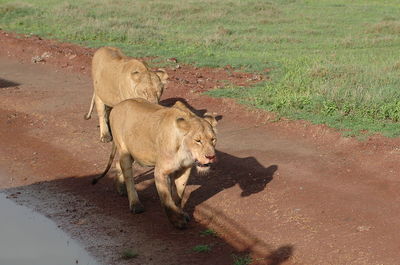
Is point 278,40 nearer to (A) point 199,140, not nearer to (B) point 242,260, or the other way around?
(A) point 199,140

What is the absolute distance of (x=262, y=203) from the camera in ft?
29.1

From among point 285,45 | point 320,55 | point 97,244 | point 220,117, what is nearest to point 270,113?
point 220,117

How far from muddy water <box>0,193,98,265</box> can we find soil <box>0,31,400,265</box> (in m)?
0.16

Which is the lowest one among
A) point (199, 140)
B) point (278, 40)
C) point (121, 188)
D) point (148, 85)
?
point (278, 40)

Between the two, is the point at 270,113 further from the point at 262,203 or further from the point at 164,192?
the point at 164,192

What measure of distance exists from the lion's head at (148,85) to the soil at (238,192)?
1127 millimetres

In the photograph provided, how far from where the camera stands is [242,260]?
24.3ft

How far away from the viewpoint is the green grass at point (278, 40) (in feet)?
42.6

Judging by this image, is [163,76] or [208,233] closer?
[208,233]

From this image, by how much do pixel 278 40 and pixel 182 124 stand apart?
54.1 ft

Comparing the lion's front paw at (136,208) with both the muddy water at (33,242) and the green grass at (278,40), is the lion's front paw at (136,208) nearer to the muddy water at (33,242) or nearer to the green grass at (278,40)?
the muddy water at (33,242)

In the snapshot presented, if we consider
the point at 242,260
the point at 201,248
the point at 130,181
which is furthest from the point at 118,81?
the point at 242,260

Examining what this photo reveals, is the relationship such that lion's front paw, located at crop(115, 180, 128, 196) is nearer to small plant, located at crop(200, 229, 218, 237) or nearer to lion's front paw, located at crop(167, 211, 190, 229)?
lion's front paw, located at crop(167, 211, 190, 229)

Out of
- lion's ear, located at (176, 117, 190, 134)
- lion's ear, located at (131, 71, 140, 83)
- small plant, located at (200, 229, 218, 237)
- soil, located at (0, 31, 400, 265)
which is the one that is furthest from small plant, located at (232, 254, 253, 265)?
lion's ear, located at (131, 71, 140, 83)
